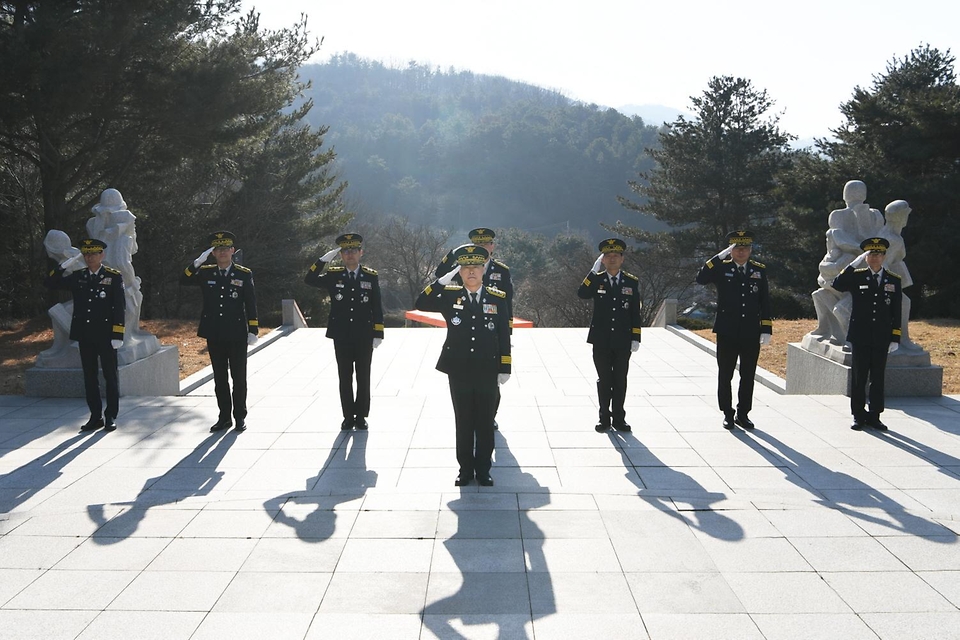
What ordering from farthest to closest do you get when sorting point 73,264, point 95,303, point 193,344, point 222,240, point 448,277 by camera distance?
point 193,344, point 73,264, point 222,240, point 95,303, point 448,277

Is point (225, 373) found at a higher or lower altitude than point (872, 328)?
lower

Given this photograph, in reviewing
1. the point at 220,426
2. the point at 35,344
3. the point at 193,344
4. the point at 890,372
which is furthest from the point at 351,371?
the point at 35,344

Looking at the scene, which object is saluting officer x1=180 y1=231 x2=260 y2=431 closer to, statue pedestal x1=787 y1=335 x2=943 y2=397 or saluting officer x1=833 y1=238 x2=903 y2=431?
saluting officer x1=833 y1=238 x2=903 y2=431

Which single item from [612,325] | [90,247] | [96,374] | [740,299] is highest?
[90,247]

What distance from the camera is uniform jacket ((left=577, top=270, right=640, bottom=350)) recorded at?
7.01 m

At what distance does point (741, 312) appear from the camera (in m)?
7.25

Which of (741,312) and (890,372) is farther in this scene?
(890,372)

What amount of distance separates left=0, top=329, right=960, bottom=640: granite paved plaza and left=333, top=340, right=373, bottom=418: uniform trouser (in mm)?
281

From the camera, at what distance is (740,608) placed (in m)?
3.63

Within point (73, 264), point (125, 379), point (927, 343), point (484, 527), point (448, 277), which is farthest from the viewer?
point (927, 343)

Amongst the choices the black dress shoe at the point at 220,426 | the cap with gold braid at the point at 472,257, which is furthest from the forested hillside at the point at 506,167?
the cap with gold braid at the point at 472,257

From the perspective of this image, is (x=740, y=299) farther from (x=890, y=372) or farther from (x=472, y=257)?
(x=472, y=257)

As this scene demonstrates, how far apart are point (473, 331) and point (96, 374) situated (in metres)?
3.88

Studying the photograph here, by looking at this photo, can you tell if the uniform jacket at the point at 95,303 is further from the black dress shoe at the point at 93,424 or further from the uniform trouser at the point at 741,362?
the uniform trouser at the point at 741,362
